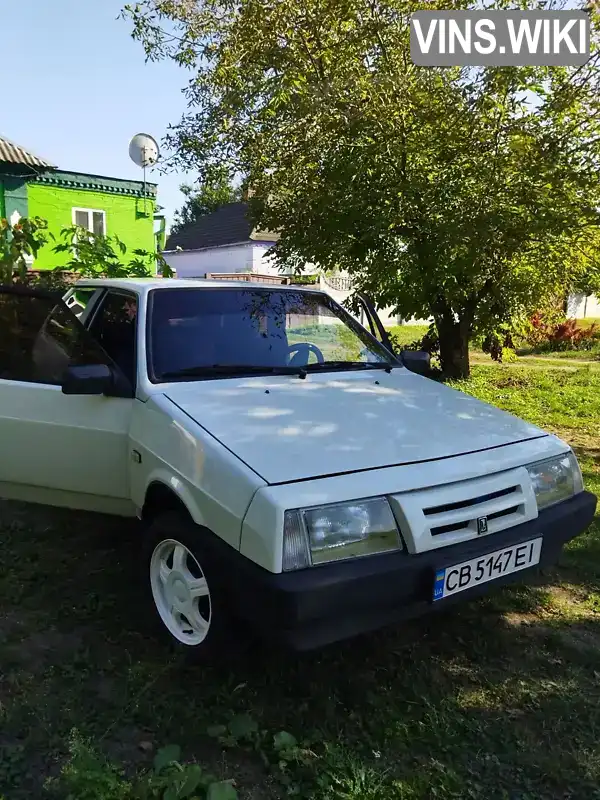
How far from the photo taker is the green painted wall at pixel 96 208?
16.5 metres

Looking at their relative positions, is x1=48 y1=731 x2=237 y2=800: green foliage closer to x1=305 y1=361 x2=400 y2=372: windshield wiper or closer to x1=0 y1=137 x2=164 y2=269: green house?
x1=305 y1=361 x2=400 y2=372: windshield wiper

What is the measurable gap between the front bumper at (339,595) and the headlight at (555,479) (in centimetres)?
52

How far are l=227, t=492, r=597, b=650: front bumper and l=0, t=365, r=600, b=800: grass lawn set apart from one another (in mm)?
232

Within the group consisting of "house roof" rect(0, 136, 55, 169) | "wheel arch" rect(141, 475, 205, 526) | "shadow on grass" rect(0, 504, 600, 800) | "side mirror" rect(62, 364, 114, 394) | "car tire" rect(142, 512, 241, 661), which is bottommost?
"shadow on grass" rect(0, 504, 600, 800)

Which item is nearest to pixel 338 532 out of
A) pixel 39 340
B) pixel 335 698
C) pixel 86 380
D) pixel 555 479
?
pixel 335 698

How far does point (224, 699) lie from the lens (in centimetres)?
250

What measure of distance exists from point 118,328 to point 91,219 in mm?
15920

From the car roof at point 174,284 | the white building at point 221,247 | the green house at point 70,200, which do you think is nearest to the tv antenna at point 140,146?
the green house at point 70,200

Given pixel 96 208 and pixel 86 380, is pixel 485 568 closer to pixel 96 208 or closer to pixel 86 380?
pixel 86 380

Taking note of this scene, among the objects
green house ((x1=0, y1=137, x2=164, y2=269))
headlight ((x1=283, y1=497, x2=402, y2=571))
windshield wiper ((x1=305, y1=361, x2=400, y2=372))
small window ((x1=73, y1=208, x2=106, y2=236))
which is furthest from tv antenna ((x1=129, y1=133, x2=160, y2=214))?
headlight ((x1=283, y1=497, x2=402, y2=571))

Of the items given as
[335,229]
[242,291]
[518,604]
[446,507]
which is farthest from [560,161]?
[446,507]

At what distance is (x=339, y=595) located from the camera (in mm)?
2166

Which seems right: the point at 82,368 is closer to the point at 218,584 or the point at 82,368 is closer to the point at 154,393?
the point at 154,393

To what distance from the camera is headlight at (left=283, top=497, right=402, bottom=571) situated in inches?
85.7
